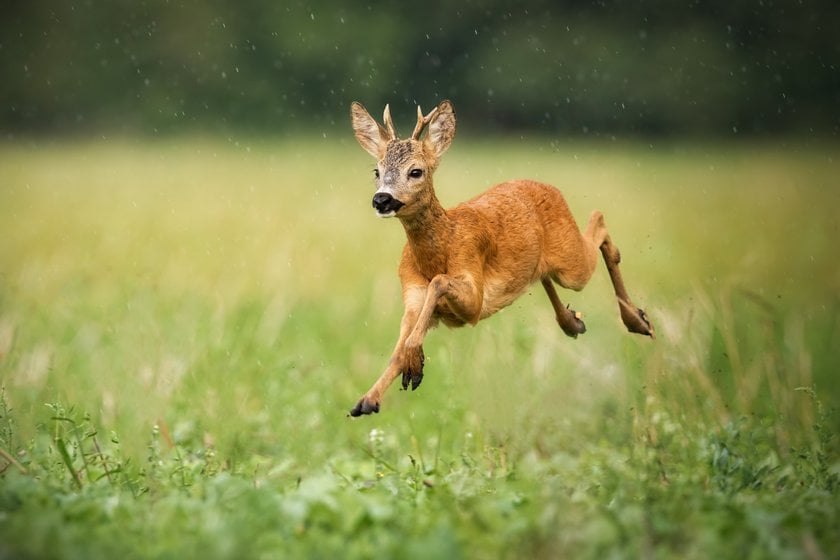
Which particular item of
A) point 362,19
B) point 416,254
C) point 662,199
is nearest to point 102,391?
point 416,254

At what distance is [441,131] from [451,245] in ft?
1.96

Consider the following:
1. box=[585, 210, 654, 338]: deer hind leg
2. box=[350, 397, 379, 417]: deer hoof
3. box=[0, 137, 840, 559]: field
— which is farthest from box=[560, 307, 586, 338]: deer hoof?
box=[350, 397, 379, 417]: deer hoof

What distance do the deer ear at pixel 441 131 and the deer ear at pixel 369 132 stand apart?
0.73 ft

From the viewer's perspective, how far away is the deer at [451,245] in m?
6.91

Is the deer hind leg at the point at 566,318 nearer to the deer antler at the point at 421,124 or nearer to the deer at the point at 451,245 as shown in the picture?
the deer at the point at 451,245

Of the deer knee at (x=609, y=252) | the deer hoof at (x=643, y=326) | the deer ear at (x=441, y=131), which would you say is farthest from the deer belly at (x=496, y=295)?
the deer knee at (x=609, y=252)

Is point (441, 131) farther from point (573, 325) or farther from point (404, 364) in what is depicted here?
point (573, 325)

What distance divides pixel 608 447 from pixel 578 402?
90 cm

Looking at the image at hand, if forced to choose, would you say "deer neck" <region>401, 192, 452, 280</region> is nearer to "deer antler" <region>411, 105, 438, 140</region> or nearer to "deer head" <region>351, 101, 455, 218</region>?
"deer head" <region>351, 101, 455, 218</region>

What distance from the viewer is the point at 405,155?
7.16 m

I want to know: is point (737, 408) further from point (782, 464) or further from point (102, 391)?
point (102, 391)

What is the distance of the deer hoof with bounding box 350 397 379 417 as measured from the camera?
6.23 meters

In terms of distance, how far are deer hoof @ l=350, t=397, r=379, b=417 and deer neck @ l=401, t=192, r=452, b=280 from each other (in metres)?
1.25

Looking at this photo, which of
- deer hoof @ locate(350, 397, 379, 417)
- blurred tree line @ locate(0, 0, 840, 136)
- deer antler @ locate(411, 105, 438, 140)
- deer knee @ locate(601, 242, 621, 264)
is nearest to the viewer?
deer hoof @ locate(350, 397, 379, 417)
